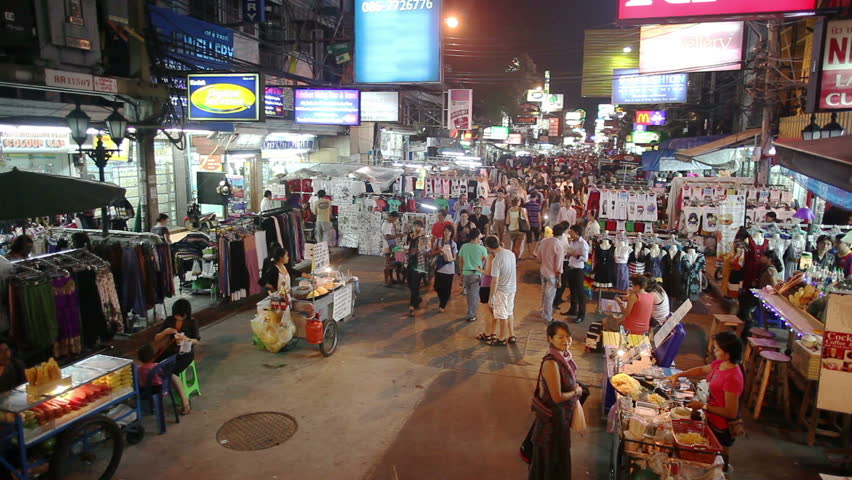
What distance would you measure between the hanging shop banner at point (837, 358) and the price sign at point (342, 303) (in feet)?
22.6

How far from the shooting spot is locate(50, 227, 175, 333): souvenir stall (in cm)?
916

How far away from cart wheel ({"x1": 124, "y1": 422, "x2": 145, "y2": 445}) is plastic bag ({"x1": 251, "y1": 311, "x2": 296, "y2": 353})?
2.70 m

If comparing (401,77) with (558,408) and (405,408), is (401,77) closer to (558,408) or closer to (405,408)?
(405,408)

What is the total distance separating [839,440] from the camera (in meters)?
6.65

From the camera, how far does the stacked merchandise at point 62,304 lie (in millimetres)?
7469

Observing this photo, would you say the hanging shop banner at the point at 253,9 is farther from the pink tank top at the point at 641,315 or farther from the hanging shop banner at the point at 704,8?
the pink tank top at the point at 641,315

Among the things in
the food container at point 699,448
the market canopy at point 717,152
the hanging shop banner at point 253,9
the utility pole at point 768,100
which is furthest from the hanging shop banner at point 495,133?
the food container at point 699,448

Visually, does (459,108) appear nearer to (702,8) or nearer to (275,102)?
(275,102)

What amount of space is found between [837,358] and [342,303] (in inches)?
282

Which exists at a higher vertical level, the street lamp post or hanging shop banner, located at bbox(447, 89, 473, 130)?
hanging shop banner, located at bbox(447, 89, 473, 130)

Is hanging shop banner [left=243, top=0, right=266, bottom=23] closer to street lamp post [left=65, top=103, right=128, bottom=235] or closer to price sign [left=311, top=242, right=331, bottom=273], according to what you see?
street lamp post [left=65, top=103, right=128, bottom=235]

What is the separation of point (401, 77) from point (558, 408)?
43.7 feet

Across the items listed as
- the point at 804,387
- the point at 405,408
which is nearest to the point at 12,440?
the point at 405,408

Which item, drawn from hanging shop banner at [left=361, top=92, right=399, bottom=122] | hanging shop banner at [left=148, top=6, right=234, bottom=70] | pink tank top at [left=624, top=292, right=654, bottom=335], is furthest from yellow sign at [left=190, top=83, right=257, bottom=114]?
pink tank top at [left=624, top=292, right=654, bottom=335]
